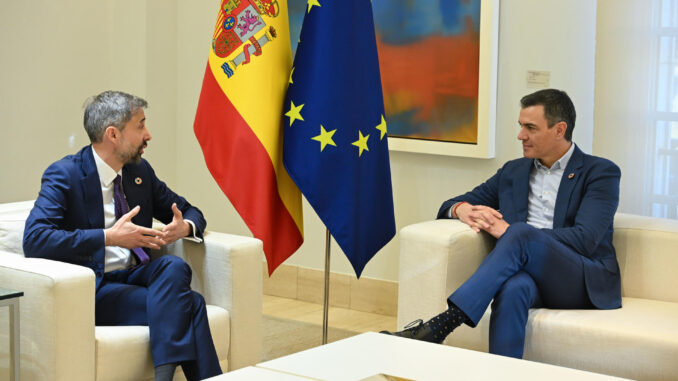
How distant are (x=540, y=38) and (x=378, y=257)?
143 centimetres

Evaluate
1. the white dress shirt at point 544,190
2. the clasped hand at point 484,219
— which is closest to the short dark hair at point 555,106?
the white dress shirt at point 544,190

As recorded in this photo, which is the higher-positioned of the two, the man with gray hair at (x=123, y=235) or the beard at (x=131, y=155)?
the beard at (x=131, y=155)

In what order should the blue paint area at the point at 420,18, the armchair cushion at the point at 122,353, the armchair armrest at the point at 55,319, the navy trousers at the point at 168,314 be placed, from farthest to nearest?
the blue paint area at the point at 420,18 → the navy trousers at the point at 168,314 → the armchair cushion at the point at 122,353 → the armchair armrest at the point at 55,319

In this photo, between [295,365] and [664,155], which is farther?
[664,155]

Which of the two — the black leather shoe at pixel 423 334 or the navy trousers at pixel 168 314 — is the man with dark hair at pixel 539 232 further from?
the navy trousers at pixel 168 314

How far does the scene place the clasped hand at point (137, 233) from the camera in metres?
3.16

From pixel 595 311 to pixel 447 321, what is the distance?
1.93 feet

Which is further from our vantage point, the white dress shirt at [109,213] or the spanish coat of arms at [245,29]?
the spanish coat of arms at [245,29]

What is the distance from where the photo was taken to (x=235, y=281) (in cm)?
334

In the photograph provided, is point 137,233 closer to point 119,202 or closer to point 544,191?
point 119,202

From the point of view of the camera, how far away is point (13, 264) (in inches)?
116

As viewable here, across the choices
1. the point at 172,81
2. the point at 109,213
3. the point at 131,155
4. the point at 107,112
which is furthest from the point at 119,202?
the point at 172,81

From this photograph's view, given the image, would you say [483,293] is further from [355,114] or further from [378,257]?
[378,257]

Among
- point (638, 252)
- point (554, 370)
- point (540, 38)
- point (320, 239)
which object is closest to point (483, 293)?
point (638, 252)
